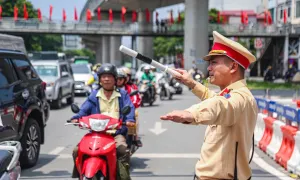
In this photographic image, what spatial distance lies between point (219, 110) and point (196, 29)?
1383 inches

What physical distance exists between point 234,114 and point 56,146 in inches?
293

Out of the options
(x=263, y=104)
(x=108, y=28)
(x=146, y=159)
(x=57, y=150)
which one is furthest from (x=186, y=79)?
(x=108, y=28)

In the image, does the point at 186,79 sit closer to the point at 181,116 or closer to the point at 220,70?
the point at 220,70

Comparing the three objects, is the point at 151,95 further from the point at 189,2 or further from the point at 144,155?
the point at 189,2

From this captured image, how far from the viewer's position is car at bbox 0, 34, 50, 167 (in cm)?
676

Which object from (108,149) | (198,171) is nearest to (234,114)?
(198,171)

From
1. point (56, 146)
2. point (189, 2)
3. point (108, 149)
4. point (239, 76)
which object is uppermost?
point (189, 2)

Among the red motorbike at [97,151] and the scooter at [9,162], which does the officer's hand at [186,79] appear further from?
the red motorbike at [97,151]

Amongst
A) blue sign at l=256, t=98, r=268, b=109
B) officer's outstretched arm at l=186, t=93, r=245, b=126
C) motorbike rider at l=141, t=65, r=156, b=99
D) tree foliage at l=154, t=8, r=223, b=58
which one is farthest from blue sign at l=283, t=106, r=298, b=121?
tree foliage at l=154, t=8, r=223, b=58

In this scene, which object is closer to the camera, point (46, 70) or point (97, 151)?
point (97, 151)

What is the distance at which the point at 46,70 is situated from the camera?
18.1 meters

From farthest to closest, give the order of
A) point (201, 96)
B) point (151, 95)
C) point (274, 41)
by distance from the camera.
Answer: point (274, 41) < point (151, 95) < point (201, 96)

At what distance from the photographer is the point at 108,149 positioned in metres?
5.06

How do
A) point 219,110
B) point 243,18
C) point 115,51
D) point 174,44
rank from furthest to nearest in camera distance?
1. point 174,44
2. point 115,51
3. point 243,18
4. point 219,110
